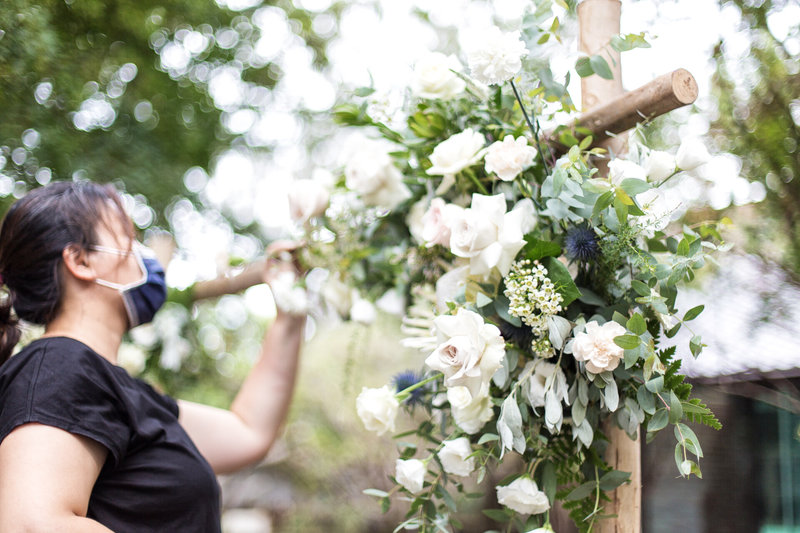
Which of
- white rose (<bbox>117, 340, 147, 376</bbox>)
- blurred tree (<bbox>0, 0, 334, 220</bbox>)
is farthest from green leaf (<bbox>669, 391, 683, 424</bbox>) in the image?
white rose (<bbox>117, 340, 147, 376</bbox>)

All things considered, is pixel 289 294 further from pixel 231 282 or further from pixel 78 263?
pixel 78 263

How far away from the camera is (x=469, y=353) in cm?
83

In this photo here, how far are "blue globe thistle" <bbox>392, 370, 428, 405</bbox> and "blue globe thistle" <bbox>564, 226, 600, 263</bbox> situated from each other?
40 centimetres

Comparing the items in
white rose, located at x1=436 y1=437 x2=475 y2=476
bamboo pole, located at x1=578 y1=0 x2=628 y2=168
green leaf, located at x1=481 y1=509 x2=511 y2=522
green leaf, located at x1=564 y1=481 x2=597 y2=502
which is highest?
bamboo pole, located at x1=578 y1=0 x2=628 y2=168

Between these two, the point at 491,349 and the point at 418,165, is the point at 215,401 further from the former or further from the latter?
the point at 491,349

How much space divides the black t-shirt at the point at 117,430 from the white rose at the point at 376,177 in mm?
571

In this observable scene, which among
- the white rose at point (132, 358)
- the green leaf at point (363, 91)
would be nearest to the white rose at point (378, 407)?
the green leaf at point (363, 91)

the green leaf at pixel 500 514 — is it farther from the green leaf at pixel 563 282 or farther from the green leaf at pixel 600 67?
the green leaf at pixel 600 67

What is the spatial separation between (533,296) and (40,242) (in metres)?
0.88

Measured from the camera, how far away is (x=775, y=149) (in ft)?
4.44

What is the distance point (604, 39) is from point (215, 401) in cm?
268

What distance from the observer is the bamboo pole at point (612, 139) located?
1.02 meters

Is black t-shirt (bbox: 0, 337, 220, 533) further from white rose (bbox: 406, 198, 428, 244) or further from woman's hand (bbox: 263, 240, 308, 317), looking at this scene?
white rose (bbox: 406, 198, 428, 244)

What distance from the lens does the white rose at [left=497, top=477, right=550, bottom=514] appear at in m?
0.92
